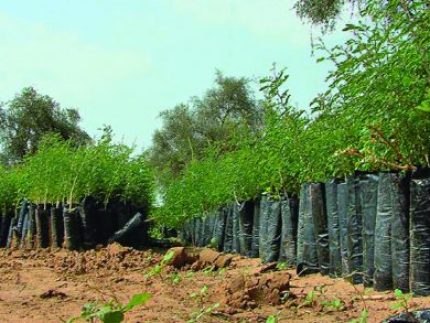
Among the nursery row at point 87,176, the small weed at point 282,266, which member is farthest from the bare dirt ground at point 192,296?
the nursery row at point 87,176

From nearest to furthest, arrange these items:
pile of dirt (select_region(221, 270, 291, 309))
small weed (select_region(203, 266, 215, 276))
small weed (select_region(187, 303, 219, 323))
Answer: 1. small weed (select_region(187, 303, 219, 323))
2. pile of dirt (select_region(221, 270, 291, 309))
3. small weed (select_region(203, 266, 215, 276))

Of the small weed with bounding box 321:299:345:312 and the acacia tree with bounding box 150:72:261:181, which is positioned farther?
the acacia tree with bounding box 150:72:261:181

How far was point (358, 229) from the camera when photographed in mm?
5055

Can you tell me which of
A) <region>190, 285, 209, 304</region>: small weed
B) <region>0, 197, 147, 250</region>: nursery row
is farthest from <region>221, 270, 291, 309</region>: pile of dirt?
<region>0, 197, 147, 250</region>: nursery row

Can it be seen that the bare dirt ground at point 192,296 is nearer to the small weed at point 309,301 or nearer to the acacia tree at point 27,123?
the small weed at point 309,301

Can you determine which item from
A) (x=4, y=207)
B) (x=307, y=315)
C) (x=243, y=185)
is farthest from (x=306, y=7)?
(x=307, y=315)

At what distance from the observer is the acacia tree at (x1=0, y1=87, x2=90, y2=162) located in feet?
103

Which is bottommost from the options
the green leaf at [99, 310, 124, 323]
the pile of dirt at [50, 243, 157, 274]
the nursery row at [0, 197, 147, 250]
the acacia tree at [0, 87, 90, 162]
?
the pile of dirt at [50, 243, 157, 274]

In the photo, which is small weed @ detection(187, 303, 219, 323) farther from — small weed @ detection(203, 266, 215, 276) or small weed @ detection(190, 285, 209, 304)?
small weed @ detection(203, 266, 215, 276)

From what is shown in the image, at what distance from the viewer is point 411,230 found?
414cm

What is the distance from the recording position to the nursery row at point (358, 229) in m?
4.10

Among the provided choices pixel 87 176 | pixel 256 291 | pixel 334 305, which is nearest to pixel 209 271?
pixel 256 291

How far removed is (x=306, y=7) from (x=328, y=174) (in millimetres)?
9715

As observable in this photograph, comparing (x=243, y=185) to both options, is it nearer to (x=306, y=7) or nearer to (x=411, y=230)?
(x=411, y=230)
